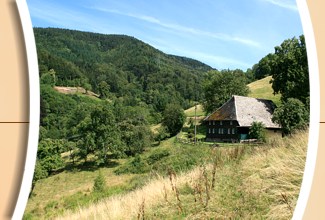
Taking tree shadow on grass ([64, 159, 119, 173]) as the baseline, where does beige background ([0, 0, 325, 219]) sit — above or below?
above

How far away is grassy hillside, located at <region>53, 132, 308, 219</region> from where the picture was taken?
2.54 metres

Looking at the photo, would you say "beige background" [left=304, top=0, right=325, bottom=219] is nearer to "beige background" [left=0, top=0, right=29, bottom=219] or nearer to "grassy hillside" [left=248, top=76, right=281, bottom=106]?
"grassy hillside" [left=248, top=76, right=281, bottom=106]

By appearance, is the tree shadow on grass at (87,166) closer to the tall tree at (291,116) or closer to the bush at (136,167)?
the bush at (136,167)

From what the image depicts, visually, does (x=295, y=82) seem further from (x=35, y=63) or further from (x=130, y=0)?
(x=35, y=63)

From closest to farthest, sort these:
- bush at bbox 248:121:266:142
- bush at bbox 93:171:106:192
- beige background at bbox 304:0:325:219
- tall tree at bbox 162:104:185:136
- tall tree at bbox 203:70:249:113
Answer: beige background at bbox 304:0:325:219, bush at bbox 248:121:266:142, tall tree at bbox 203:70:249:113, tall tree at bbox 162:104:185:136, bush at bbox 93:171:106:192

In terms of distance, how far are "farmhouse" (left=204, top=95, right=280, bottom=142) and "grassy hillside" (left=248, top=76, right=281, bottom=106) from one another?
0.13 feet

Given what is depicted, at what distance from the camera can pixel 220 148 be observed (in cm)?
310

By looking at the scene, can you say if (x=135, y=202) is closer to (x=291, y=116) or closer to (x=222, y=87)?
(x=222, y=87)

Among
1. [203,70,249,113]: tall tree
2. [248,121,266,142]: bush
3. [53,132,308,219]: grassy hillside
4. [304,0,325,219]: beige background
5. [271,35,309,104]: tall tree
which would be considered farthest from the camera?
[203,70,249,113]: tall tree

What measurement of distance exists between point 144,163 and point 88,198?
75cm

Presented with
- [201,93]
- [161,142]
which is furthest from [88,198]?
[201,93]

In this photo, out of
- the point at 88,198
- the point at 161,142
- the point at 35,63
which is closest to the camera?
the point at 35,63

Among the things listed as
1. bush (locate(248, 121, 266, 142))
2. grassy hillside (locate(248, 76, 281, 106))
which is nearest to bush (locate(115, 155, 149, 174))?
bush (locate(248, 121, 266, 142))

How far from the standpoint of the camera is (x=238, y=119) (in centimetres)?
292
